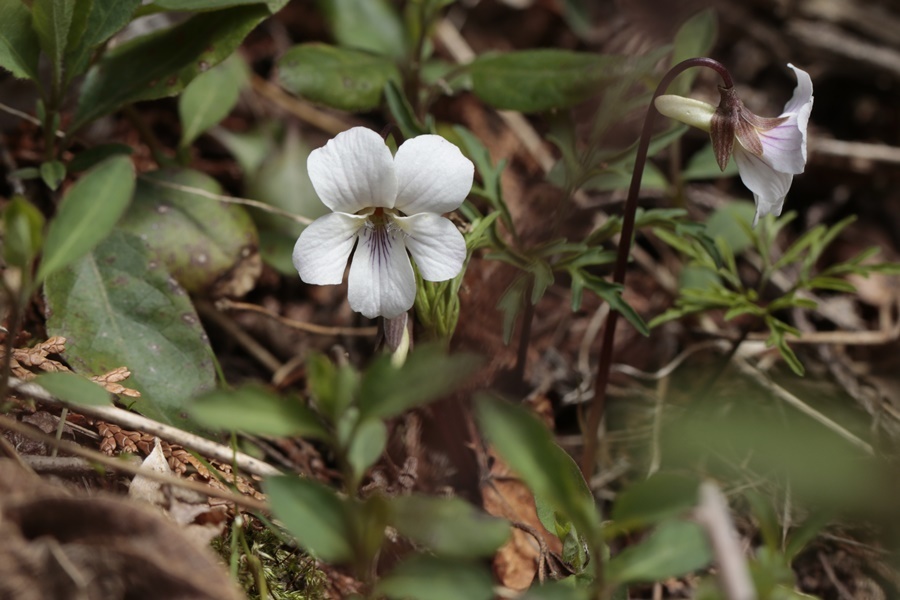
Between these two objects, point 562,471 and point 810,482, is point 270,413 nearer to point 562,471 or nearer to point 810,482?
point 562,471

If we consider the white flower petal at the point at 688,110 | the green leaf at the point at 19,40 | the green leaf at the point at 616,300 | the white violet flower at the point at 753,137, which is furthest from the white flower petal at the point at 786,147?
the green leaf at the point at 19,40

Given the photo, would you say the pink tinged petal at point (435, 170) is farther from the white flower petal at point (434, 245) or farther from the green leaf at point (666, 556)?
the green leaf at point (666, 556)

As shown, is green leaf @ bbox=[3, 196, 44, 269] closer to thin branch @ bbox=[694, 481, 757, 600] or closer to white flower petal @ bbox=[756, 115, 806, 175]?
thin branch @ bbox=[694, 481, 757, 600]

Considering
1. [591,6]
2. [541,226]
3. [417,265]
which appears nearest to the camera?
[417,265]

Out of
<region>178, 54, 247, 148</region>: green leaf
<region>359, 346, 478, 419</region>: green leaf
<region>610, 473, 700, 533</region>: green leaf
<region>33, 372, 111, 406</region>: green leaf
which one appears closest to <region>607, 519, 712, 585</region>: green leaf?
<region>610, 473, 700, 533</region>: green leaf

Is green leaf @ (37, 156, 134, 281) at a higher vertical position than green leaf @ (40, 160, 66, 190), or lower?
higher

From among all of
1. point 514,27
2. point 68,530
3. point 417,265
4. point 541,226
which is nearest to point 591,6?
point 514,27

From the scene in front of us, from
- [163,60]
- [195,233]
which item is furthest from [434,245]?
[163,60]
